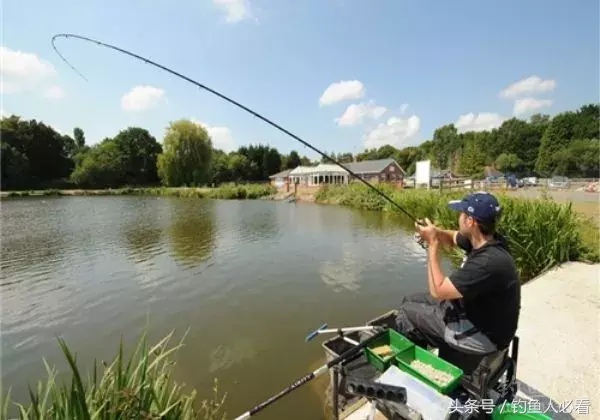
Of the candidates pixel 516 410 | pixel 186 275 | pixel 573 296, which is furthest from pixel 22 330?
pixel 573 296

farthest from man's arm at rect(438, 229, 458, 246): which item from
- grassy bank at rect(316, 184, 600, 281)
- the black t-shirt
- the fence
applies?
the fence

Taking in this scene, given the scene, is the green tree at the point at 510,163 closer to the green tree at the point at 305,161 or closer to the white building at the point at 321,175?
the white building at the point at 321,175

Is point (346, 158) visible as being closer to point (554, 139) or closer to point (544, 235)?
point (554, 139)

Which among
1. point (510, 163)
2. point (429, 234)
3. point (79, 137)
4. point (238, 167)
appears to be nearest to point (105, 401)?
point (429, 234)

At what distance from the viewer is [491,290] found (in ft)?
7.22

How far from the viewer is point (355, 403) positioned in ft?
10.1

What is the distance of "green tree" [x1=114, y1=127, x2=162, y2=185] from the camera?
216 feet

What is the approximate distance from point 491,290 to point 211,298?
19.9 feet

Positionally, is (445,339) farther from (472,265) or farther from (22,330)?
(22,330)

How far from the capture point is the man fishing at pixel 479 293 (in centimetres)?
220

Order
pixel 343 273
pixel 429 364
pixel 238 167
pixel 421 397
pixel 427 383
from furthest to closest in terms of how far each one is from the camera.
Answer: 1. pixel 238 167
2. pixel 343 273
3. pixel 429 364
4. pixel 427 383
5. pixel 421 397

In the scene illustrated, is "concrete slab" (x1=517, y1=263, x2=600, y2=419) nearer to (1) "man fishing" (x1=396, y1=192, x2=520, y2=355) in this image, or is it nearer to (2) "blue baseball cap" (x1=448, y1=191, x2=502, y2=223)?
(1) "man fishing" (x1=396, y1=192, x2=520, y2=355)

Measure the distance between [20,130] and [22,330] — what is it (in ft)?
234

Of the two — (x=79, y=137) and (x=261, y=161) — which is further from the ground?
(x=79, y=137)
